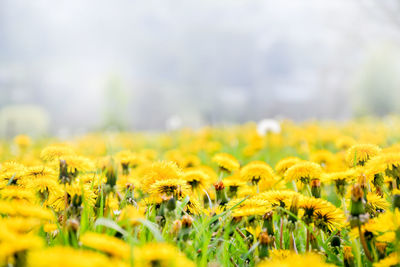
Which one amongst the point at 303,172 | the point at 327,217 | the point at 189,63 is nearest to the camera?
the point at 327,217

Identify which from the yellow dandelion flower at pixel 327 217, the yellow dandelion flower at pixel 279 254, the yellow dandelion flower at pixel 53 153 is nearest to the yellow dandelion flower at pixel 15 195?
the yellow dandelion flower at pixel 53 153

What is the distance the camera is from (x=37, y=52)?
189ft

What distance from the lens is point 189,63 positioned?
2280 inches

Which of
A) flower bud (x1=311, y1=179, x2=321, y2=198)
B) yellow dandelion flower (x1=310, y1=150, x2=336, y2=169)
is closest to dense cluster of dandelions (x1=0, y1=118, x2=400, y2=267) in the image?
flower bud (x1=311, y1=179, x2=321, y2=198)

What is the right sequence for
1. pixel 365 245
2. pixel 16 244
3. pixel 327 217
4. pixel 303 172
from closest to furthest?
1. pixel 16 244
2. pixel 365 245
3. pixel 327 217
4. pixel 303 172

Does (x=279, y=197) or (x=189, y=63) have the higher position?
(x=189, y=63)

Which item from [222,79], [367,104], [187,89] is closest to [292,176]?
[367,104]

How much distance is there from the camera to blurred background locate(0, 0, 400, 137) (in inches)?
720

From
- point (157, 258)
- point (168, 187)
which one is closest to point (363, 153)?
point (168, 187)

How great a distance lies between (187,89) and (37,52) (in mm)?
31104

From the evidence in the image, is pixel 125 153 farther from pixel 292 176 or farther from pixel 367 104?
pixel 367 104

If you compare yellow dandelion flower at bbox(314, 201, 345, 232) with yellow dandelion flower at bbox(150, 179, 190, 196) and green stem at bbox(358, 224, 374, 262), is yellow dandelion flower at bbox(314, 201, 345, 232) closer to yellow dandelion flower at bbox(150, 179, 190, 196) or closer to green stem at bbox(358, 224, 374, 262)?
green stem at bbox(358, 224, 374, 262)

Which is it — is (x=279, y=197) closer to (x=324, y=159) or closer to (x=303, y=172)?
(x=303, y=172)

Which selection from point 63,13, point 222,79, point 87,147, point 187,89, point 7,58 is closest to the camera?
point 87,147
